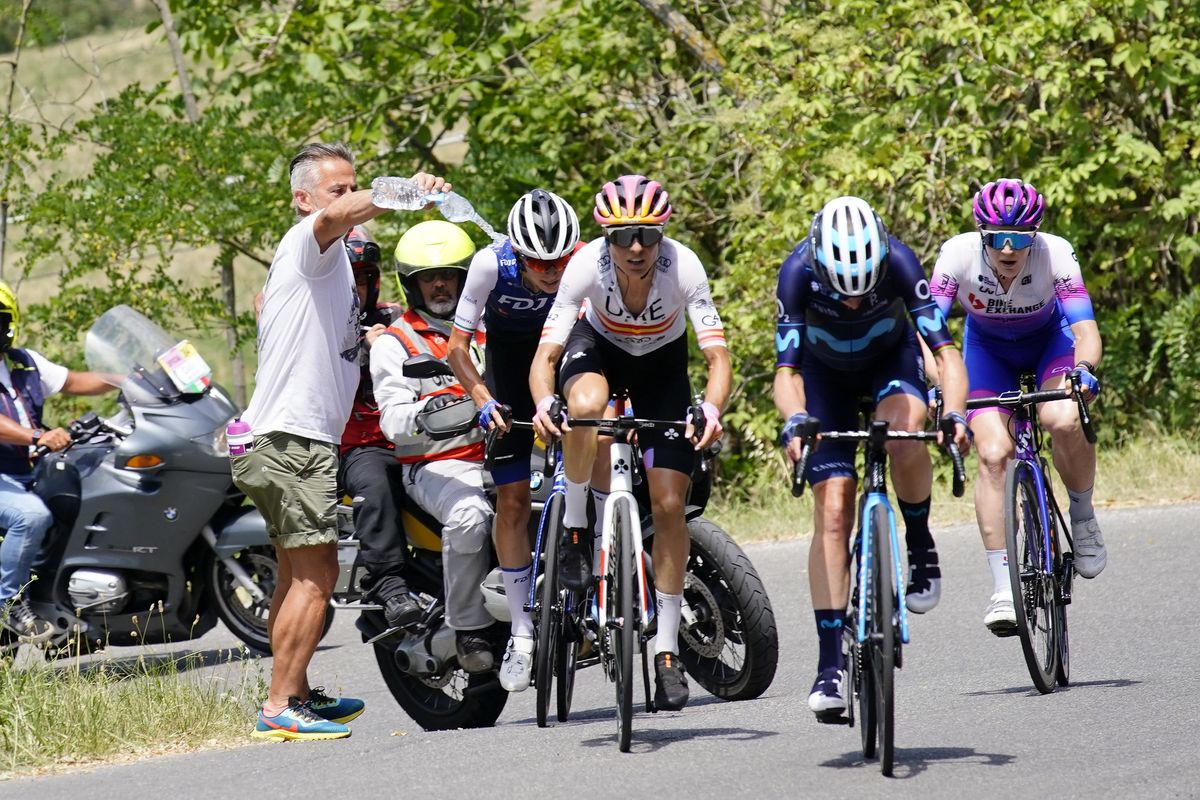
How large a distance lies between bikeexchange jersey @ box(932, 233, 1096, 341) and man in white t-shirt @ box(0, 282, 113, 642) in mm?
5007

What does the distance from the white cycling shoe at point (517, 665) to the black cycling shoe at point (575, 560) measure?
412mm

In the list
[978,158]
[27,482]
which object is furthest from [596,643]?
[978,158]

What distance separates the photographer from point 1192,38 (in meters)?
14.1

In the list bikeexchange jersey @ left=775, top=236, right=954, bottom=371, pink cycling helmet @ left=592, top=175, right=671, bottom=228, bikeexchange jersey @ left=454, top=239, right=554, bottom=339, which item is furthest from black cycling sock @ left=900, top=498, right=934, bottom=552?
bikeexchange jersey @ left=454, top=239, right=554, bottom=339

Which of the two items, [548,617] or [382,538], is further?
[382,538]

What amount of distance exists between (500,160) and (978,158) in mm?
4670

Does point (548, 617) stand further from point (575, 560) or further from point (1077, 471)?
point (1077, 471)

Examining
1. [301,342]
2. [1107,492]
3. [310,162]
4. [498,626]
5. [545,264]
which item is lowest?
[498,626]

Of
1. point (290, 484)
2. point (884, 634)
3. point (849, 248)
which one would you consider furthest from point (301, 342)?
point (884, 634)

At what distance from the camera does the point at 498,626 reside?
7543 millimetres

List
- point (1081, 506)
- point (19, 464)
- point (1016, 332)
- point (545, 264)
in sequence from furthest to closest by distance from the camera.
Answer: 1. point (19, 464)
2. point (1016, 332)
3. point (1081, 506)
4. point (545, 264)

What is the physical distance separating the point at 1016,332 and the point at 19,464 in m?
5.80

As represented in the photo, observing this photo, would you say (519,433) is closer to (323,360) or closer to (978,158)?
(323,360)

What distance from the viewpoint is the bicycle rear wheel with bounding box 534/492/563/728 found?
6902 millimetres
